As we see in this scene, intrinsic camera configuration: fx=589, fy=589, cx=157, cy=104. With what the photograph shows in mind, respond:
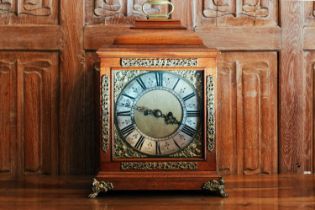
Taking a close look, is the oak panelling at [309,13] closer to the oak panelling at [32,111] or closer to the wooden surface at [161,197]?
the wooden surface at [161,197]

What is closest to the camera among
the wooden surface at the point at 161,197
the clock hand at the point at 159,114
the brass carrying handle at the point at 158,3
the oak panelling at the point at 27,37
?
the wooden surface at the point at 161,197

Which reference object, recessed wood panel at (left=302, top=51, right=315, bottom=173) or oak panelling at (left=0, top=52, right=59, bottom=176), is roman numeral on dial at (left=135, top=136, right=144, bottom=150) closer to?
oak panelling at (left=0, top=52, right=59, bottom=176)

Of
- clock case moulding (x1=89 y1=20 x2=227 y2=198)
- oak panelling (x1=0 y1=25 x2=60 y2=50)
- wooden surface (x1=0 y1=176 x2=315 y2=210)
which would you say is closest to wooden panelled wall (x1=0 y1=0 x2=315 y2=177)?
oak panelling (x1=0 y1=25 x2=60 y2=50)

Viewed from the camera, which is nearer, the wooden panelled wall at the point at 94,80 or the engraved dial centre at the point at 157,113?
the engraved dial centre at the point at 157,113

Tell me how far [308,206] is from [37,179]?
0.68m

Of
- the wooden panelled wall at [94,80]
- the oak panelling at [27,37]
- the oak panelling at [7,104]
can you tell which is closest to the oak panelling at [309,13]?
the wooden panelled wall at [94,80]

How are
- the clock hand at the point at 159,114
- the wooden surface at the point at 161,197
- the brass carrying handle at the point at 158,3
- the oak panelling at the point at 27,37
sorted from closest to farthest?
the wooden surface at the point at 161,197
the clock hand at the point at 159,114
the brass carrying handle at the point at 158,3
the oak panelling at the point at 27,37

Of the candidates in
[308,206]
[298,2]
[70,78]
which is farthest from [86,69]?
[308,206]

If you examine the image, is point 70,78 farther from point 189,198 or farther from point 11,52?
point 189,198

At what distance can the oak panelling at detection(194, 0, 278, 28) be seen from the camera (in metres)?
1.53

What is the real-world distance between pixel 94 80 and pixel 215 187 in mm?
484

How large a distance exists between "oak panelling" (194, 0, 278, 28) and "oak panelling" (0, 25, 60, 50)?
0.39 metres

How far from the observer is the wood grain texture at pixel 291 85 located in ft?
5.03

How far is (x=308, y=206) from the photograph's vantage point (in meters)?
1.10
